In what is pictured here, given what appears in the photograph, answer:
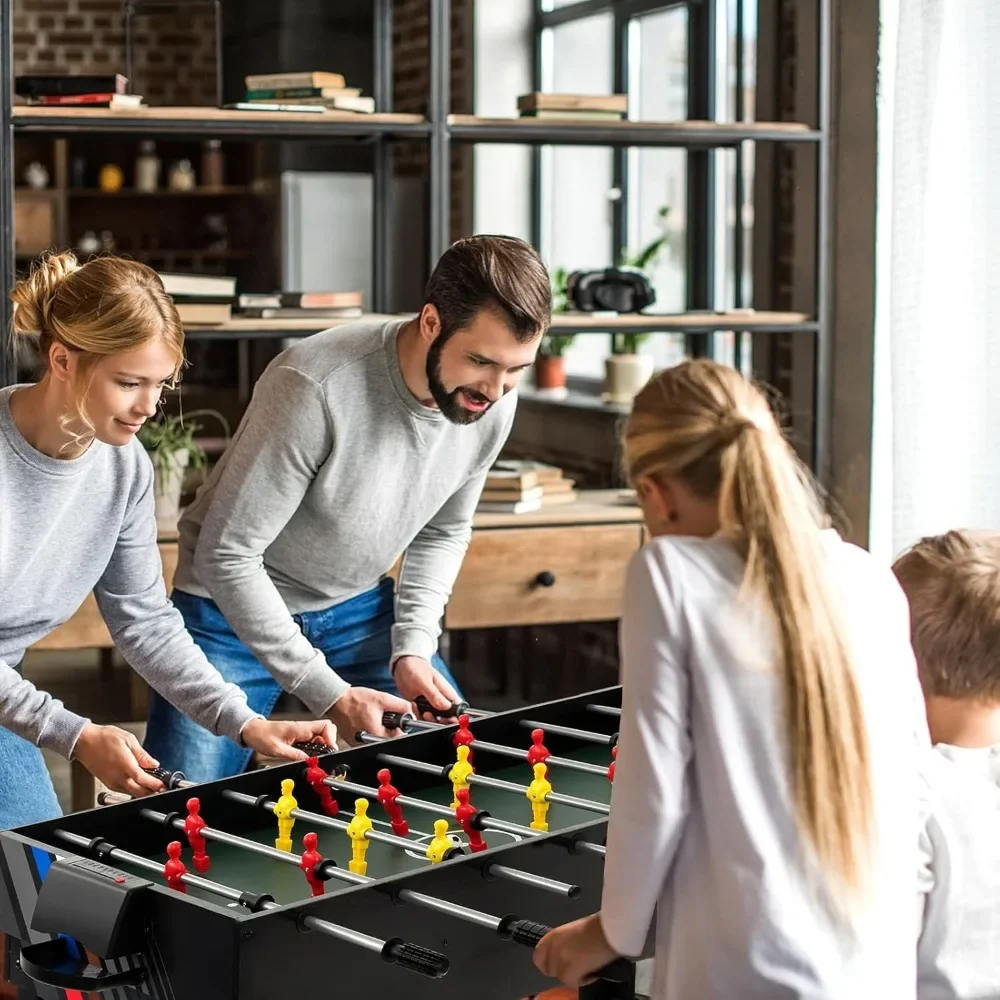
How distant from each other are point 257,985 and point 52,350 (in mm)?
1069

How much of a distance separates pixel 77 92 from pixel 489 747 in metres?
2.15

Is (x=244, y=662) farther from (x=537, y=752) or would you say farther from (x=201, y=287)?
(x=201, y=287)

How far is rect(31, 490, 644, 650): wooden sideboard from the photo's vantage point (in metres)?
3.90

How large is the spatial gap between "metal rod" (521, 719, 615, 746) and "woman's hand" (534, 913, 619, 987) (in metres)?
0.74

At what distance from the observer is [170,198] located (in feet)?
25.3

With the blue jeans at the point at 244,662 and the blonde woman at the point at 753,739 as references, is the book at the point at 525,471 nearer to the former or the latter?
the blue jeans at the point at 244,662

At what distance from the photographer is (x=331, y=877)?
1.79 metres

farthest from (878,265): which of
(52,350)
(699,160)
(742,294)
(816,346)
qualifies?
(52,350)

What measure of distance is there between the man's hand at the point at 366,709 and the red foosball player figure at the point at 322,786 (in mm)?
350

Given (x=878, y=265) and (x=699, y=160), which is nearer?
(x=878, y=265)

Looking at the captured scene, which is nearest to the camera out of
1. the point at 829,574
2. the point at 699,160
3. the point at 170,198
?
the point at 829,574

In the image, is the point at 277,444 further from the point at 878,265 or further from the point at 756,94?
the point at 756,94

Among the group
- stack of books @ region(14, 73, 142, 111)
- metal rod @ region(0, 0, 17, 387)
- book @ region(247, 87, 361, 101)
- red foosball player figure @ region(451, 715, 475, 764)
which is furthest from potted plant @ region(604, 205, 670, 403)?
red foosball player figure @ region(451, 715, 475, 764)

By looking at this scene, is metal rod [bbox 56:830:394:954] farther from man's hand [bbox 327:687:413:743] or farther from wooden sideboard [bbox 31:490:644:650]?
wooden sideboard [bbox 31:490:644:650]
